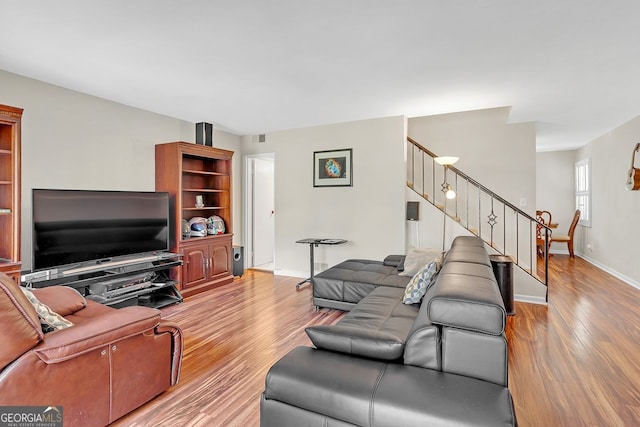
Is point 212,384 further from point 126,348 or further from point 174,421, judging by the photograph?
point 126,348

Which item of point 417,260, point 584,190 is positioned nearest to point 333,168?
point 417,260

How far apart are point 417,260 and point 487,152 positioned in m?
2.46

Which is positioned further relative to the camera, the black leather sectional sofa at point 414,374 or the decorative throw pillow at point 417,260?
the decorative throw pillow at point 417,260

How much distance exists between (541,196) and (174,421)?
28.9ft

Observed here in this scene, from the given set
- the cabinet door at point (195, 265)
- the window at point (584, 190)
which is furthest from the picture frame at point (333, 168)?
the window at point (584, 190)

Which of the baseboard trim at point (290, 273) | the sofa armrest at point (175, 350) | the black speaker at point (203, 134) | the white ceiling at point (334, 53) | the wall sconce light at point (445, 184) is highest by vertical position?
the white ceiling at point (334, 53)

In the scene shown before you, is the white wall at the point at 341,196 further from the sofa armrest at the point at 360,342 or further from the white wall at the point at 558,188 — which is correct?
the white wall at the point at 558,188

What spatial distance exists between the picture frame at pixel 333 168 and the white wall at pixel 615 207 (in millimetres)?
4104

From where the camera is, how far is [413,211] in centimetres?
468

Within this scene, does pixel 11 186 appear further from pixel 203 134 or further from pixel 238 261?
pixel 238 261

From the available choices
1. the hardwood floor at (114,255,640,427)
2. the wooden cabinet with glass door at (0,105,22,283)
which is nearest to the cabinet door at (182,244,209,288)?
the hardwood floor at (114,255,640,427)

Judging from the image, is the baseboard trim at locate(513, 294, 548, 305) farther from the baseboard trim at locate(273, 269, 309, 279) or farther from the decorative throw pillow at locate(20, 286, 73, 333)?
the decorative throw pillow at locate(20, 286, 73, 333)

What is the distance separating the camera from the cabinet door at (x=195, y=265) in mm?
4410

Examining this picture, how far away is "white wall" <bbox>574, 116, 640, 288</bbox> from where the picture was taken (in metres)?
4.81
